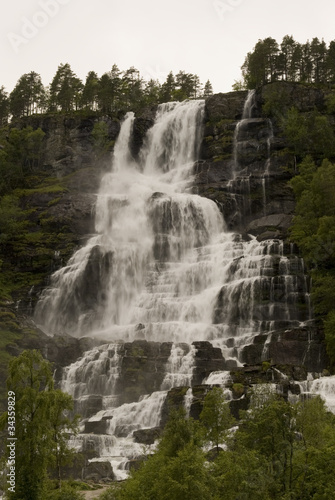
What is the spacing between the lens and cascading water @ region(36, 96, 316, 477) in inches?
2058

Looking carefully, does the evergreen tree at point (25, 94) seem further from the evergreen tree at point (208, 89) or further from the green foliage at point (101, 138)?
the evergreen tree at point (208, 89)

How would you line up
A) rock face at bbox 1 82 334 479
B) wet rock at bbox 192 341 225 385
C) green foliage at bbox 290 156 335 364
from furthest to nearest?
green foliage at bbox 290 156 335 364 < wet rock at bbox 192 341 225 385 < rock face at bbox 1 82 334 479

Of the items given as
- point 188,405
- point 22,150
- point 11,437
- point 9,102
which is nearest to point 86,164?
point 22,150

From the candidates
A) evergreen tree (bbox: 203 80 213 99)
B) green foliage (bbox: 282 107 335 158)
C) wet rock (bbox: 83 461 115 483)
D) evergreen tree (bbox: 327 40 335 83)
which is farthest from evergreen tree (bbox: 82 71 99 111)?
wet rock (bbox: 83 461 115 483)

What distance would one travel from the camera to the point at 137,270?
7206 centimetres

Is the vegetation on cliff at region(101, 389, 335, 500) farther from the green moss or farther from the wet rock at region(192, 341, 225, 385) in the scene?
the wet rock at region(192, 341, 225, 385)

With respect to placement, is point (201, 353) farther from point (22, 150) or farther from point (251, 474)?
point (22, 150)

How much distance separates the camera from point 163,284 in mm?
68375

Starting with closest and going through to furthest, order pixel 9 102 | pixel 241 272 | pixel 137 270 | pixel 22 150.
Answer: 1. pixel 241 272
2. pixel 137 270
3. pixel 22 150
4. pixel 9 102

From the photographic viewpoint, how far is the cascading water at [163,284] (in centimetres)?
5228

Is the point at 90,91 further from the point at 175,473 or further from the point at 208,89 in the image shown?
the point at 175,473

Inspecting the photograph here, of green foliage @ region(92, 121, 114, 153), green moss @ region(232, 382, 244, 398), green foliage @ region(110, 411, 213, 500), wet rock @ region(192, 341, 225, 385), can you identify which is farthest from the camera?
green foliage @ region(92, 121, 114, 153)

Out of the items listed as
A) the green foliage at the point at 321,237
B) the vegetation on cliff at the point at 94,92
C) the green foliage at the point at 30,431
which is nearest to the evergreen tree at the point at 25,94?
the vegetation on cliff at the point at 94,92

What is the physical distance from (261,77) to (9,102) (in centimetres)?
4896
